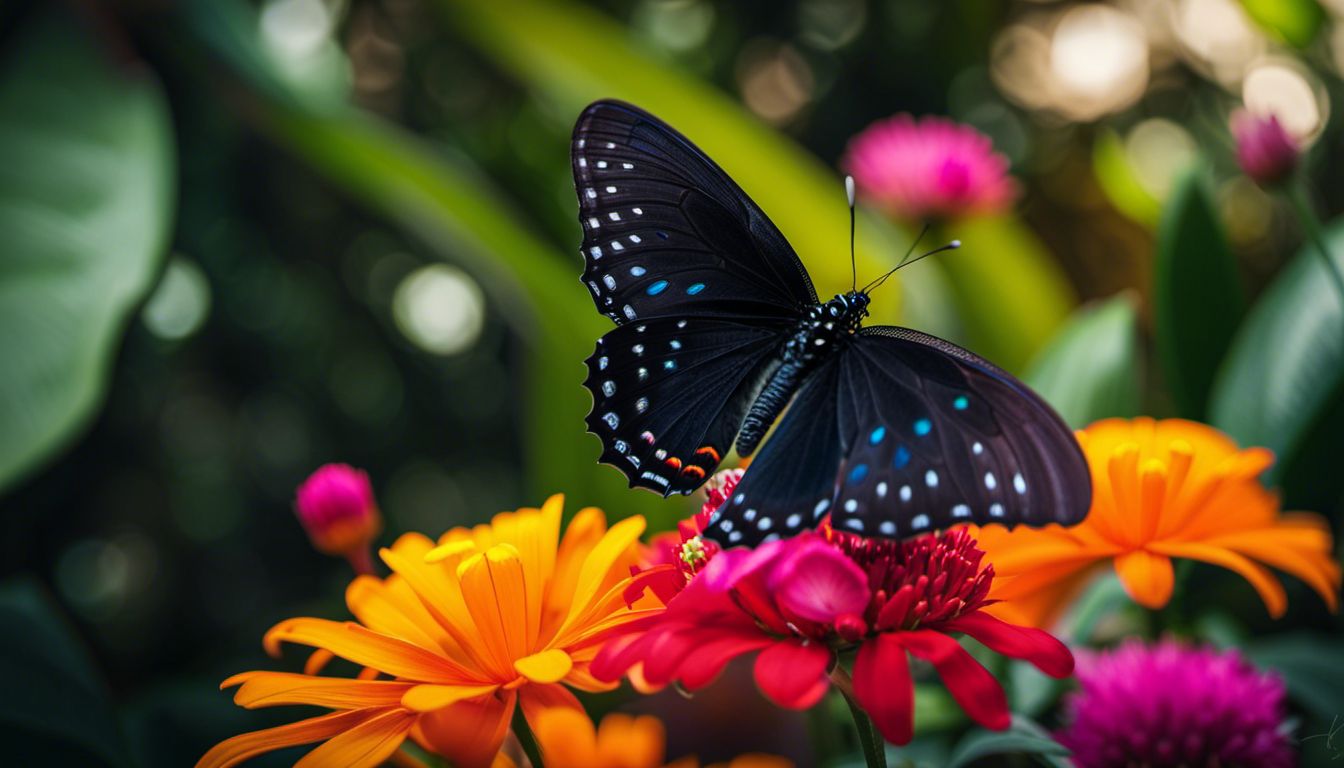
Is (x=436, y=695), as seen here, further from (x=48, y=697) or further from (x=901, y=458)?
(x=48, y=697)

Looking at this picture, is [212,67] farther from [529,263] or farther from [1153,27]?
[1153,27]

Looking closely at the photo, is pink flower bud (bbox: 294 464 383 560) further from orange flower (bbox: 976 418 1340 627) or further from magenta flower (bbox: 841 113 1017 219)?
magenta flower (bbox: 841 113 1017 219)

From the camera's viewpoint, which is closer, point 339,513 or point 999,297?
point 339,513

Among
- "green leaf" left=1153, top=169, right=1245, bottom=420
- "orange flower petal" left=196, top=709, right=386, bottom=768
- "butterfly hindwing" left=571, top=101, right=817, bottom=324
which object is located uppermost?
"green leaf" left=1153, top=169, right=1245, bottom=420

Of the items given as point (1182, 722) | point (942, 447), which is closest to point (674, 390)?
point (942, 447)

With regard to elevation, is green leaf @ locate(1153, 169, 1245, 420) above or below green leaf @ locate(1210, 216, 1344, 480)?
above

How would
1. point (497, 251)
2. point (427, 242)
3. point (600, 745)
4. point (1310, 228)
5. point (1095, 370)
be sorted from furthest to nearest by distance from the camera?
1. point (427, 242)
2. point (497, 251)
3. point (1095, 370)
4. point (1310, 228)
5. point (600, 745)

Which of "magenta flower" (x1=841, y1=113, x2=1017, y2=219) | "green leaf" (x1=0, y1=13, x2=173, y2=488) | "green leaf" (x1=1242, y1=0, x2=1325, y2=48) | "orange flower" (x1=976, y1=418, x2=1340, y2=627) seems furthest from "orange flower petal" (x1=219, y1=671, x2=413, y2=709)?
"green leaf" (x1=1242, y1=0, x2=1325, y2=48)
